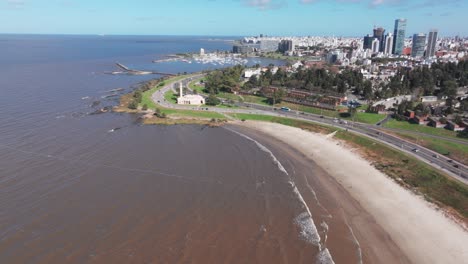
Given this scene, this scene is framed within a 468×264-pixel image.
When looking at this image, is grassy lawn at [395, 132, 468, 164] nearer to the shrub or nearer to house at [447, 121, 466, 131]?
house at [447, 121, 466, 131]

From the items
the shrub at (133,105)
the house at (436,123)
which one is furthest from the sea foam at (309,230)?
the shrub at (133,105)

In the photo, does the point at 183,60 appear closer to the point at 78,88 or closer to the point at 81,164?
the point at 78,88

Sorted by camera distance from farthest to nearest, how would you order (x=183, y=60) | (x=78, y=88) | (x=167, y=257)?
(x=183, y=60) < (x=78, y=88) < (x=167, y=257)

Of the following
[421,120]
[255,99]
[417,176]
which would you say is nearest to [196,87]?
[255,99]

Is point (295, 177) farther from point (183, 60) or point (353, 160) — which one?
point (183, 60)

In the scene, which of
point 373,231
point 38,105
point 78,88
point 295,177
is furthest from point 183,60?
point 373,231

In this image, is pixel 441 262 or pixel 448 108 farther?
pixel 448 108

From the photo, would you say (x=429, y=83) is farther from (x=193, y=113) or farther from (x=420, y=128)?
(x=193, y=113)

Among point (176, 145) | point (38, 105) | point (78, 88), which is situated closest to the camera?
point (176, 145)
